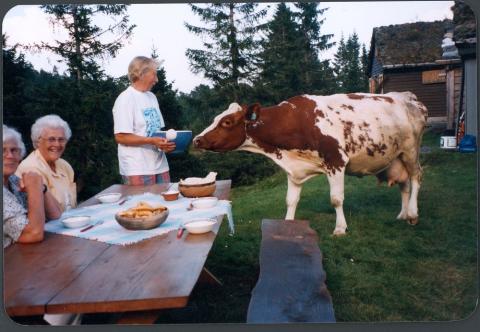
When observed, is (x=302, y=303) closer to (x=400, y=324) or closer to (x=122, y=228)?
(x=400, y=324)

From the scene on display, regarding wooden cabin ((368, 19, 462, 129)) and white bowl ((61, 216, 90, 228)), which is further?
wooden cabin ((368, 19, 462, 129))

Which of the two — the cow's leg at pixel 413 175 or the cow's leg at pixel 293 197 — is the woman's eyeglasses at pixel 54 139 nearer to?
the cow's leg at pixel 293 197

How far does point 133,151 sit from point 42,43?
0.84m

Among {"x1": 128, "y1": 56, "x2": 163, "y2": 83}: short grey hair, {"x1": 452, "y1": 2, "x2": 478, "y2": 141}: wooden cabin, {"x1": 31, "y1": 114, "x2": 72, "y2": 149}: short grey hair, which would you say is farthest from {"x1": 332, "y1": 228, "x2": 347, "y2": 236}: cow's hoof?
{"x1": 31, "y1": 114, "x2": 72, "y2": 149}: short grey hair

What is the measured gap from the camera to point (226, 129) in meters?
2.98

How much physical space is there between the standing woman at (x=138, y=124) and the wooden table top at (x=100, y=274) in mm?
922

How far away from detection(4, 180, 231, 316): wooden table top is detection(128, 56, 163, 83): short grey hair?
121 centimetres

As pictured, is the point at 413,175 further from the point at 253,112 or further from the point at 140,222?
the point at 140,222

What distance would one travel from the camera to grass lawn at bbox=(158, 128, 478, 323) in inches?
88.6

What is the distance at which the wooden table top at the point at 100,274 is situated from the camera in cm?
133

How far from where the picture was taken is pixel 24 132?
223 centimetres

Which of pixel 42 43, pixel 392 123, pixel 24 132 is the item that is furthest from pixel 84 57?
pixel 392 123

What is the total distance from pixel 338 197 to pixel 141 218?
1739mm

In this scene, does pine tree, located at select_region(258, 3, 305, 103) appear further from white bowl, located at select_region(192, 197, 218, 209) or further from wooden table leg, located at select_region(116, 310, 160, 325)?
wooden table leg, located at select_region(116, 310, 160, 325)
